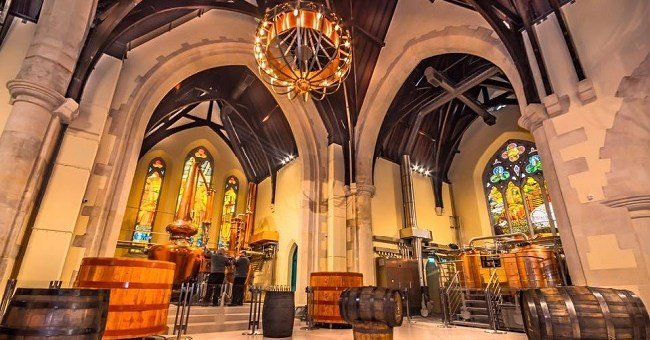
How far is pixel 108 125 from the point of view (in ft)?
20.4

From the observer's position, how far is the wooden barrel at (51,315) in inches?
69.4

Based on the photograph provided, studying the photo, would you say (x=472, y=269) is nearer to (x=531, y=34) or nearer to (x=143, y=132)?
(x=531, y=34)

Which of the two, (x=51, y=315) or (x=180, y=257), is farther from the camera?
(x=180, y=257)

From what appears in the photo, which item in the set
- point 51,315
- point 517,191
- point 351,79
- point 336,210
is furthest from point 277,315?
point 517,191

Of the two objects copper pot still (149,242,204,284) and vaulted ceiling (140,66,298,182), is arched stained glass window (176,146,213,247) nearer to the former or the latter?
vaulted ceiling (140,66,298,182)

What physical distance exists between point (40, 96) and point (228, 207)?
11.5 metres

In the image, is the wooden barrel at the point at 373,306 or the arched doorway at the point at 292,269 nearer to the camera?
the wooden barrel at the point at 373,306

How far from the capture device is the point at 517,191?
12.8 m

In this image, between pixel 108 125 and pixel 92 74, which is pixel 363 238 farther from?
pixel 92 74

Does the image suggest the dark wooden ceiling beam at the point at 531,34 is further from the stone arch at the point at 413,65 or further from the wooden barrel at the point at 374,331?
the wooden barrel at the point at 374,331

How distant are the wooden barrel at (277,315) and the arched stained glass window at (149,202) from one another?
33.8 ft

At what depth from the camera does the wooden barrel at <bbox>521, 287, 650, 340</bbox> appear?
2018 mm

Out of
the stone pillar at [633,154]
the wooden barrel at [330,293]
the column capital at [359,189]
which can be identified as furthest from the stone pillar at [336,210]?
the stone pillar at [633,154]

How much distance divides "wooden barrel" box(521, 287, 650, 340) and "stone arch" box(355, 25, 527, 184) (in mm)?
4516
